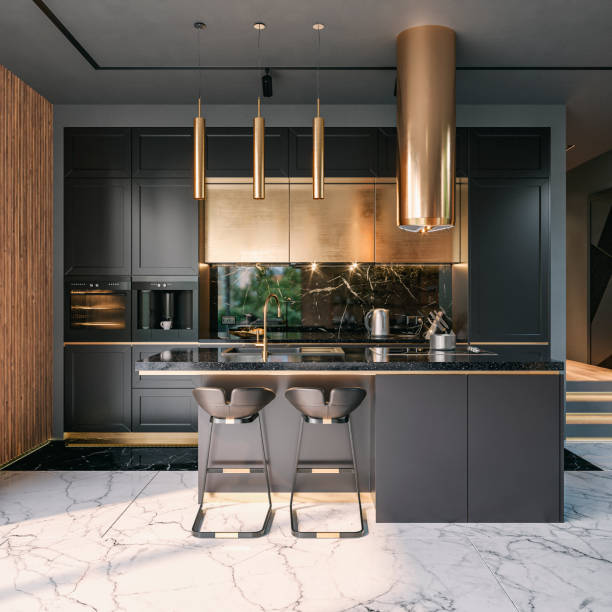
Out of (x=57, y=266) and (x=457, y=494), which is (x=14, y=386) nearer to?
(x=57, y=266)

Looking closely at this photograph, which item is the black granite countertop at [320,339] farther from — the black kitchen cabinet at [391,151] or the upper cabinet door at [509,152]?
the upper cabinet door at [509,152]

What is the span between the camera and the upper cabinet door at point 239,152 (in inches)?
177

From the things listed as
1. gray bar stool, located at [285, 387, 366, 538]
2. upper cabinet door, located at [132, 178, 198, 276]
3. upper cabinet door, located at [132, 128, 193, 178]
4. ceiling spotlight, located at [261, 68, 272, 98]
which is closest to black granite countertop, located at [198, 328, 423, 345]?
upper cabinet door, located at [132, 178, 198, 276]

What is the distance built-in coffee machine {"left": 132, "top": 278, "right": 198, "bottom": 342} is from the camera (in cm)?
445

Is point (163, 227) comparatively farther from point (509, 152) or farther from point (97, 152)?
point (509, 152)

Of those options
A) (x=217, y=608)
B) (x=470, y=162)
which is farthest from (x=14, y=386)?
(x=470, y=162)

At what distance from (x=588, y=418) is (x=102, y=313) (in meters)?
4.49

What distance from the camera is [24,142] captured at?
4066 millimetres

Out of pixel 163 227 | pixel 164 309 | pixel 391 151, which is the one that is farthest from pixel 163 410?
pixel 391 151

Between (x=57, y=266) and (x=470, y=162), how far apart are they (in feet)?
12.3

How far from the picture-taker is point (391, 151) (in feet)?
14.8

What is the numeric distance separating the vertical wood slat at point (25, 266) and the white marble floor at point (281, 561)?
1.01m

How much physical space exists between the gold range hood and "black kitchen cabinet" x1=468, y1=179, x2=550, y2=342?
1.50 meters

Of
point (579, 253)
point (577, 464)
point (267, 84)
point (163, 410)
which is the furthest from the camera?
point (579, 253)
